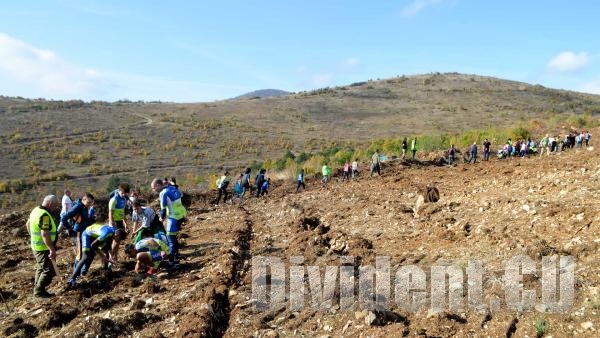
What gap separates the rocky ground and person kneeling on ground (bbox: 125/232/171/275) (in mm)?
303

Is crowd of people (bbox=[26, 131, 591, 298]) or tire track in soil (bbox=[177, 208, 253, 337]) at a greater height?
crowd of people (bbox=[26, 131, 591, 298])

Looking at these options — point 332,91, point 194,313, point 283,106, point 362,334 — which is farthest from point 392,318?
point 332,91

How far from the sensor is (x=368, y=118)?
68.6 m

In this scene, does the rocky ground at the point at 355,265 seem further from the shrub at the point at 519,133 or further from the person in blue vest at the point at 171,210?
the shrub at the point at 519,133

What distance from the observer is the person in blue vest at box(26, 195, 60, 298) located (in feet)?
25.4

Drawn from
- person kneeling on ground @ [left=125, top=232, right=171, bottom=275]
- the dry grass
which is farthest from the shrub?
person kneeling on ground @ [left=125, top=232, right=171, bottom=275]

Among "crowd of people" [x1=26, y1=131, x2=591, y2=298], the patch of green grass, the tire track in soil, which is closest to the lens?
the patch of green grass

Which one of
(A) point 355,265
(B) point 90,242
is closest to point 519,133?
(A) point 355,265

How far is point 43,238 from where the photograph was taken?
7.75 metres

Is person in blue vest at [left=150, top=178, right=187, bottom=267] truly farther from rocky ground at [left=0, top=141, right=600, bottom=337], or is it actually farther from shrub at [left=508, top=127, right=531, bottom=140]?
shrub at [left=508, top=127, right=531, bottom=140]

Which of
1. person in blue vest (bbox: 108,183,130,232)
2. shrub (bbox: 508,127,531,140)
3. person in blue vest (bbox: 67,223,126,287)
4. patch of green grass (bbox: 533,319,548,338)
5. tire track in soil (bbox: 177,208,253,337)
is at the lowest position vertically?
tire track in soil (bbox: 177,208,253,337)

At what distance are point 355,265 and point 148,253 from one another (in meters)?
3.77

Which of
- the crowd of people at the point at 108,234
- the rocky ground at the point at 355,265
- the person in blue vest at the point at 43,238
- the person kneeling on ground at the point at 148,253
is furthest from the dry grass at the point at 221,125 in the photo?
the person in blue vest at the point at 43,238

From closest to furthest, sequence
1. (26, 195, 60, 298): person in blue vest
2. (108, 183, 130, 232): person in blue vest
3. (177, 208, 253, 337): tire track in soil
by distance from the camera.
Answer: (177, 208, 253, 337): tire track in soil
(26, 195, 60, 298): person in blue vest
(108, 183, 130, 232): person in blue vest
